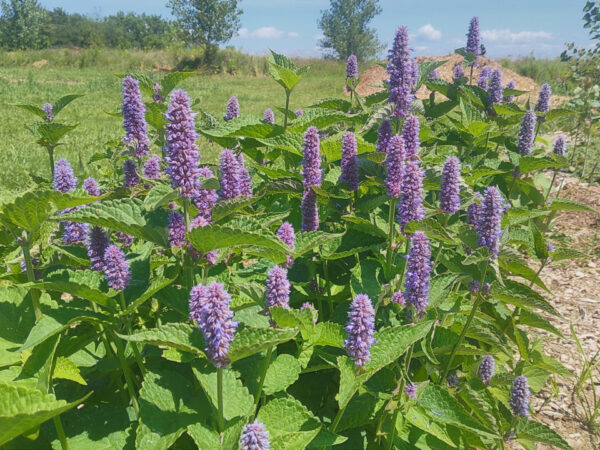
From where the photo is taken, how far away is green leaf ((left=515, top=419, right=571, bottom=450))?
A: 2486 millimetres

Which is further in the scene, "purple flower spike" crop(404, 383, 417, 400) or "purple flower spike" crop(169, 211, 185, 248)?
"purple flower spike" crop(404, 383, 417, 400)

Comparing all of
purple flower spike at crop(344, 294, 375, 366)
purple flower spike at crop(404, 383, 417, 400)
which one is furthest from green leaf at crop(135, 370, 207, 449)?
purple flower spike at crop(404, 383, 417, 400)

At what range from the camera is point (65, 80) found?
2580cm

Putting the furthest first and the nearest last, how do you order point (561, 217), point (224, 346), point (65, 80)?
point (65, 80)
point (561, 217)
point (224, 346)

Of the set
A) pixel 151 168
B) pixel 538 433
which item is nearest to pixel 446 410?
pixel 538 433

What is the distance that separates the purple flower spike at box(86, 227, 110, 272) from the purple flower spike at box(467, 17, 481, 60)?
13.8 feet

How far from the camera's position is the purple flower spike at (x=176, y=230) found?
1952mm

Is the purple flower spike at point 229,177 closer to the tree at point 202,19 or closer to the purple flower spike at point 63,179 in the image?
the purple flower spike at point 63,179

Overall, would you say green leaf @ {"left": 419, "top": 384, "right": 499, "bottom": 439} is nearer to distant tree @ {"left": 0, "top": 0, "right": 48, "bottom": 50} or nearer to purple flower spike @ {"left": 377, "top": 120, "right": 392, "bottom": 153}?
purple flower spike @ {"left": 377, "top": 120, "right": 392, "bottom": 153}

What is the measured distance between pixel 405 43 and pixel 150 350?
2.42 m

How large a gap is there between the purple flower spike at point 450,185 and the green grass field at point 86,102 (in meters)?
1.91

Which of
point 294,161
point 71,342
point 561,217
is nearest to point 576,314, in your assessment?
point 561,217

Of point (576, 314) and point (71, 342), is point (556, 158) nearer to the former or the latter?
point (576, 314)

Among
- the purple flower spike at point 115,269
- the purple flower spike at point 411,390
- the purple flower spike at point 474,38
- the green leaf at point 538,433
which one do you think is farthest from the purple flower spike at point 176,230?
the purple flower spike at point 474,38
